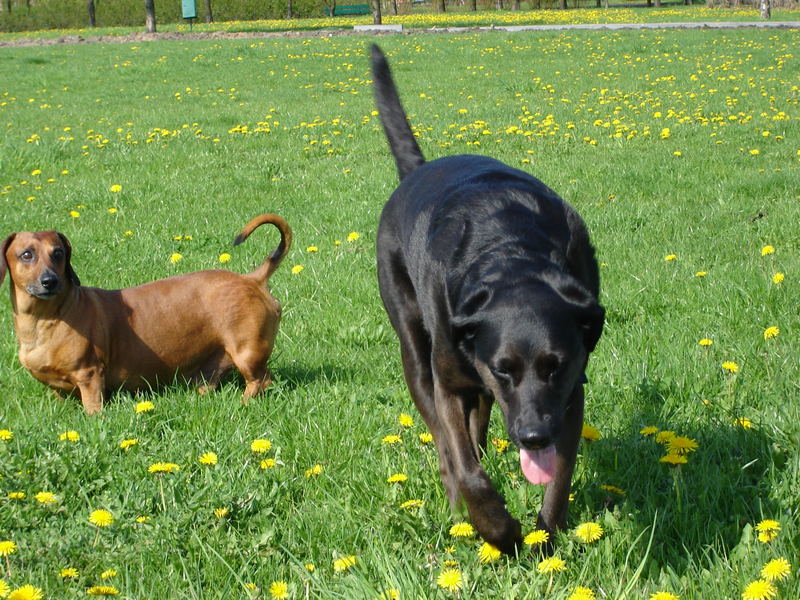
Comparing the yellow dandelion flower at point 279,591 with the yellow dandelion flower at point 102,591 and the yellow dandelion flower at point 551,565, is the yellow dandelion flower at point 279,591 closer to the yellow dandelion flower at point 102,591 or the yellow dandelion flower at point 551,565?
the yellow dandelion flower at point 102,591

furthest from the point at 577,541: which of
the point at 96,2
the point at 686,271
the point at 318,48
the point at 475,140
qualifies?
the point at 96,2

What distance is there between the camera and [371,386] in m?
4.33

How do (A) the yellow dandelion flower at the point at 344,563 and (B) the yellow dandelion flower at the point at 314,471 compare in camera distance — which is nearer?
(A) the yellow dandelion flower at the point at 344,563

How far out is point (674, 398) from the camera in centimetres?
373

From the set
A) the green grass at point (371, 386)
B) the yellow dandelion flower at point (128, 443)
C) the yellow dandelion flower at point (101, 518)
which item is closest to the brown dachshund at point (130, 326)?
the green grass at point (371, 386)

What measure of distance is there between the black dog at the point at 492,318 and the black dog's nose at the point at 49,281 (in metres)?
1.67

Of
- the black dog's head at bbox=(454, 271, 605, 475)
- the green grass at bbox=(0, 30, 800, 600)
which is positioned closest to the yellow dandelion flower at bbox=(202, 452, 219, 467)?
the green grass at bbox=(0, 30, 800, 600)

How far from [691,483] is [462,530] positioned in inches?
34.1

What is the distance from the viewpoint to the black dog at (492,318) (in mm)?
2684

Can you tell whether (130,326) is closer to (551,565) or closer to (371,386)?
(371,386)

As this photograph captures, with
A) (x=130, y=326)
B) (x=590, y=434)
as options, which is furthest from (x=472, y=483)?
(x=130, y=326)

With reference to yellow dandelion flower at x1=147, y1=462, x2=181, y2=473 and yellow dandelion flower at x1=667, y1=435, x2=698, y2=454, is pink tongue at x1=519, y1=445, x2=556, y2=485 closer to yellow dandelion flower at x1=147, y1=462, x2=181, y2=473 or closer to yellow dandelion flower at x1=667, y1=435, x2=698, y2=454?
yellow dandelion flower at x1=667, y1=435, x2=698, y2=454

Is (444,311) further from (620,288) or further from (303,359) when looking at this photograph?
(620,288)

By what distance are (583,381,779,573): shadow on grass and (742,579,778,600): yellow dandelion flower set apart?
369 millimetres
